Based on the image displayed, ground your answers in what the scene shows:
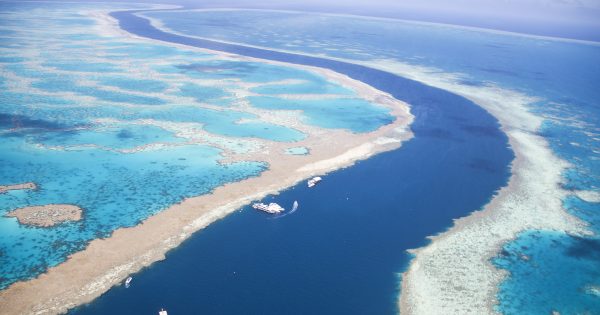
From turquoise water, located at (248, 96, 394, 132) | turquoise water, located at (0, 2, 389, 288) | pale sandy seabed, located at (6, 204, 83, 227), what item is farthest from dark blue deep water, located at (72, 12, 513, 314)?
pale sandy seabed, located at (6, 204, 83, 227)

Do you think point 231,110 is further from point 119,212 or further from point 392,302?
point 392,302

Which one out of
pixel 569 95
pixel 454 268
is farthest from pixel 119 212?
pixel 569 95

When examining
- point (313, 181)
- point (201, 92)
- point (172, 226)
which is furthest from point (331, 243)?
point (201, 92)

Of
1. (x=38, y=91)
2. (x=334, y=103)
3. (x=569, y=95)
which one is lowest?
(x=38, y=91)

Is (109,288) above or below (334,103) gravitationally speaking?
below

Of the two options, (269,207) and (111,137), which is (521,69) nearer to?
(269,207)

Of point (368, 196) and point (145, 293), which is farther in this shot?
point (368, 196)

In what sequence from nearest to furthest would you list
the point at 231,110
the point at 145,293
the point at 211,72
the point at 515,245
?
the point at 145,293 → the point at 515,245 → the point at 231,110 → the point at 211,72
